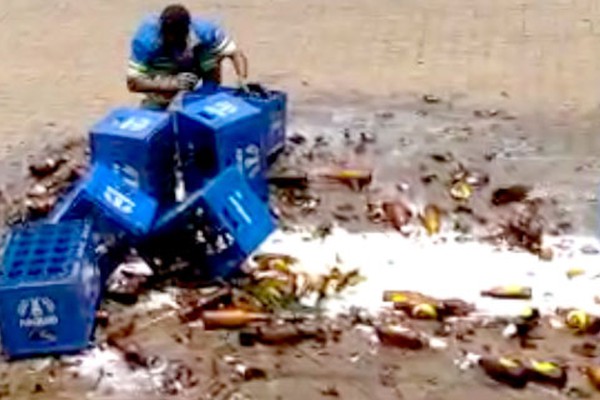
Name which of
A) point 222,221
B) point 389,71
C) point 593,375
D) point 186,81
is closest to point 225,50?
point 186,81

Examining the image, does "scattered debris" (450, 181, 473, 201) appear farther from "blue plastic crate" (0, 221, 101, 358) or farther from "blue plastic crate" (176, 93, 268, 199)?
"blue plastic crate" (0, 221, 101, 358)

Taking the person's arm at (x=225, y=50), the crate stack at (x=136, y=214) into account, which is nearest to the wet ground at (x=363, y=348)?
the crate stack at (x=136, y=214)

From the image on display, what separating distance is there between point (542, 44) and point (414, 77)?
111 cm

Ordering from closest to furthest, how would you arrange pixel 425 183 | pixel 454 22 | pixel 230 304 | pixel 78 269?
pixel 78 269 → pixel 230 304 → pixel 425 183 → pixel 454 22

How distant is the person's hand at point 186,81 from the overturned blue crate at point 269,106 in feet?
0.37

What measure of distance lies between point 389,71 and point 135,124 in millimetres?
3089

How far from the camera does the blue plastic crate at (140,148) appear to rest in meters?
7.21

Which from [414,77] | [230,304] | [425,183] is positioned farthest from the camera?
[414,77]

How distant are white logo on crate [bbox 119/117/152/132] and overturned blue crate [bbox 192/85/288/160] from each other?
1.25 feet

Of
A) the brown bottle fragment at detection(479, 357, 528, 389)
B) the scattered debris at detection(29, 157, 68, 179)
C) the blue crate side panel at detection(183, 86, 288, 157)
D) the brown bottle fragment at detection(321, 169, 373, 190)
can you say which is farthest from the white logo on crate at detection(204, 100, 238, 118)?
the brown bottle fragment at detection(479, 357, 528, 389)

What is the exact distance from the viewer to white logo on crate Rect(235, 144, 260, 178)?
7.52 m

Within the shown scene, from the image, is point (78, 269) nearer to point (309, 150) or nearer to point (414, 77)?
point (309, 150)

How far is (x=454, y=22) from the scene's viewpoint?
1086cm

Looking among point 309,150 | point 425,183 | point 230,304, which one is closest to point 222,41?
point 309,150
